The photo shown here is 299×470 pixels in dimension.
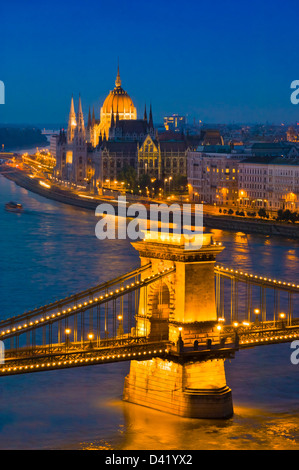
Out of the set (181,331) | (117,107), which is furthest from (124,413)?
(117,107)

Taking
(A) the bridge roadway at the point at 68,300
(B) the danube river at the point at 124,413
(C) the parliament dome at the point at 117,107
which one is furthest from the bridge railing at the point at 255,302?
(C) the parliament dome at the point at 117,107

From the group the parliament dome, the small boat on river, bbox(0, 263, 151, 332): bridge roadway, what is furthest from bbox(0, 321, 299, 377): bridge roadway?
the parliament dome

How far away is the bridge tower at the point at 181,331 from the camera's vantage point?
47.9ft

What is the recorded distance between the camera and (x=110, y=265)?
30.5 metres

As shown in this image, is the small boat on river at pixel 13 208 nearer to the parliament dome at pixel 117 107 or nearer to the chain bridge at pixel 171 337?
the parliament dome at pixel 117 107

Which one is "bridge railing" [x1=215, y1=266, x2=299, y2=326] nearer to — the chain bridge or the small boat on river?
the chain bridge

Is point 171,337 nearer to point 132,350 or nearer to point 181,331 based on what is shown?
point 181,331

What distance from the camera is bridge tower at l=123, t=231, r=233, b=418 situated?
14.6 m

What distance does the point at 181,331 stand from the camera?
1477cm

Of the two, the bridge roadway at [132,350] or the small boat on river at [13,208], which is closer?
the bridge roadway at [132,350]

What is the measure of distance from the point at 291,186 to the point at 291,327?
3421 centimetres
